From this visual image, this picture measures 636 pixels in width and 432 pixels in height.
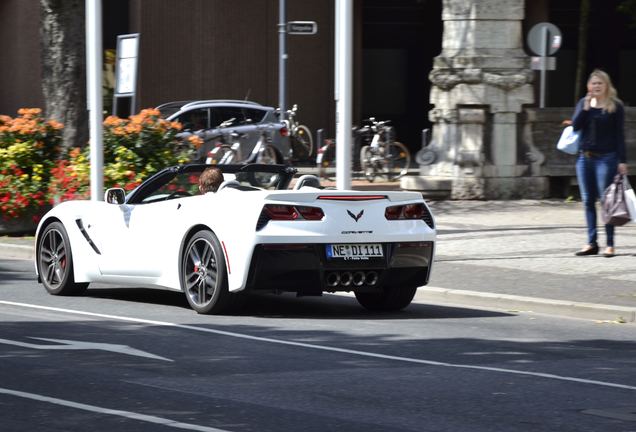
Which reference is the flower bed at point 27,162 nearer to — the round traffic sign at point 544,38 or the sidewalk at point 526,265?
the sidewalk at point 526,265

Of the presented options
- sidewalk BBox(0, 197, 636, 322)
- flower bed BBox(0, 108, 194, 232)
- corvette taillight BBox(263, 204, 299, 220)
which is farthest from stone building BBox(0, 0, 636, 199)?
corvette taillight BBox(263, 204, 299, 220)

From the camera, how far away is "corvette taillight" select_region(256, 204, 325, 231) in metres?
11.2

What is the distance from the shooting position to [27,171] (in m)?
19.5

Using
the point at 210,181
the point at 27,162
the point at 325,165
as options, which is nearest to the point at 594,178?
the point at 210,181

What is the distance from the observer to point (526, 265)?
15195 mm

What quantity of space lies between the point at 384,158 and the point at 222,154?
311 centimetres

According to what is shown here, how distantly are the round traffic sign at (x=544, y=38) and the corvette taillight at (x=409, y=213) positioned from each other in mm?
16013

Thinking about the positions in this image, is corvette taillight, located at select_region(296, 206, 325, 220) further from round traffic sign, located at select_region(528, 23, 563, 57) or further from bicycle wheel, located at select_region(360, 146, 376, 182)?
bicycle wheel, located at select_region(360, 146, 376, 182)

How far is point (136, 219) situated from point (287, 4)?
1078 inches

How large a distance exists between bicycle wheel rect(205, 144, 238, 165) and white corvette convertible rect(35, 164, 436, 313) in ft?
47.9

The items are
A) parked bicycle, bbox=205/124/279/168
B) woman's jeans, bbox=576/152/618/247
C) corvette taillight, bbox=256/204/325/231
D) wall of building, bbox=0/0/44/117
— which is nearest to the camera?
corvette taillight, bbox=256/204/325/231

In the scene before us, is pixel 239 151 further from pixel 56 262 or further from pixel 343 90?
pixel 56 262

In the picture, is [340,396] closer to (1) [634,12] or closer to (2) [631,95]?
(1) [634,12]

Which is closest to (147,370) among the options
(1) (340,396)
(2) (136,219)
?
(1) (340,396)
